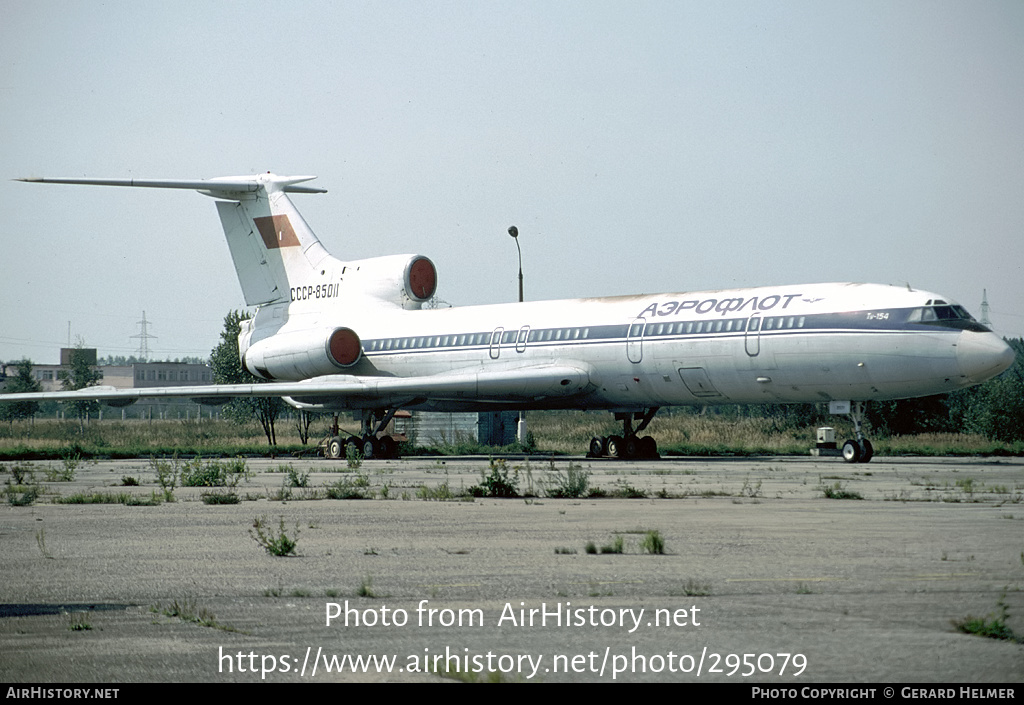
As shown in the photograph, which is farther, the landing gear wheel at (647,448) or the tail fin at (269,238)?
the tail fin at (269,238)

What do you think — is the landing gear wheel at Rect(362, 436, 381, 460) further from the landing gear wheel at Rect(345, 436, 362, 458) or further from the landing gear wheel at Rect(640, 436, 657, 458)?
the landing gear wheel at Rect(640, 436, 657, 458)

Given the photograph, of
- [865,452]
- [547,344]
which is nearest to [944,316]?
[865,452]

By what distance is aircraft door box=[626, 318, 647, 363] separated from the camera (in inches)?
1193

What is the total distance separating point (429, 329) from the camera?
36.0 meters

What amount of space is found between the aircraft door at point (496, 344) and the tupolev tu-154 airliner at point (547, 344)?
1.9 inches

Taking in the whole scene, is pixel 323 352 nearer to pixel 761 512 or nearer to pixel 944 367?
pixel 944 367

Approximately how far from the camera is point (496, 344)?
34.0 m

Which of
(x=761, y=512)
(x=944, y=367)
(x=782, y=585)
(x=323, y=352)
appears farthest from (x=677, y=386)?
(x=782, y=585)

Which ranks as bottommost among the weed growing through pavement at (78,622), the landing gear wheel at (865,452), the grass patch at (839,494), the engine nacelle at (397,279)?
the weed growing through pavement at (78,622)

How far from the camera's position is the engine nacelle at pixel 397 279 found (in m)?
38.0

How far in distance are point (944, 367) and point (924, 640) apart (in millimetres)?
20564

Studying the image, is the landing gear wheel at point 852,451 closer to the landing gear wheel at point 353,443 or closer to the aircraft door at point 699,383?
the aircraft door at point 699,383

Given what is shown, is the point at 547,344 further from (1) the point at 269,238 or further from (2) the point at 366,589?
(2) the point at 366,589

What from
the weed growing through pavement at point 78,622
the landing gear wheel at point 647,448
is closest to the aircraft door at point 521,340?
the landing gear wheel at point 647,448
